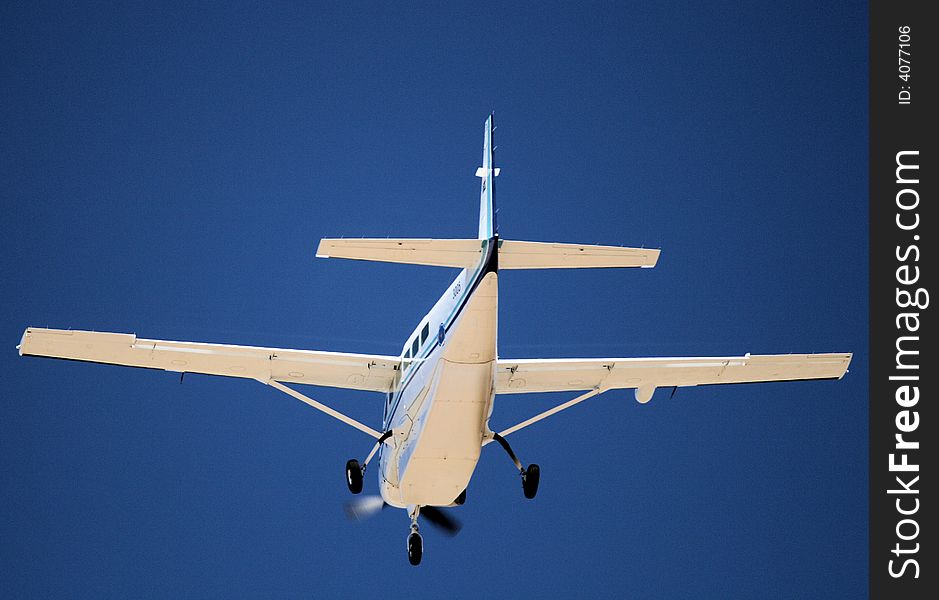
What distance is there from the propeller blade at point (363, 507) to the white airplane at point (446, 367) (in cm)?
3

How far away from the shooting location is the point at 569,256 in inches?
623

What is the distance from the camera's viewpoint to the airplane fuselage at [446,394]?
1577 centimetres

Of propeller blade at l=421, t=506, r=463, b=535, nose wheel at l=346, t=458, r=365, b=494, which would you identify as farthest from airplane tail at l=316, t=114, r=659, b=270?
propeller blade at l=421, t=506, r=463, b=535

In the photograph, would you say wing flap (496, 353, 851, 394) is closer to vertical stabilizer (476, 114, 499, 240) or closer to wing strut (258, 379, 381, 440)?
wing strut (258, 379, 381, 440)

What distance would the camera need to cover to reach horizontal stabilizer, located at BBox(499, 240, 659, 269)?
617 inches

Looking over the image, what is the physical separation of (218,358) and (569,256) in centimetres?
585

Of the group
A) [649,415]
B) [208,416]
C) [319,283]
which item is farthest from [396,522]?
[319,283]

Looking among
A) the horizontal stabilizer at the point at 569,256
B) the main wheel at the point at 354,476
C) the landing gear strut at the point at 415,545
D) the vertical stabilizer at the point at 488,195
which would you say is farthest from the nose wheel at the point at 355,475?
the horizontal stabilizer at the point at 569,256

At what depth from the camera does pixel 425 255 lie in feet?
51.3

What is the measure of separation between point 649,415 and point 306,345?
74.3 ft

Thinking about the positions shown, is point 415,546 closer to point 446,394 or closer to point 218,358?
point 446,394

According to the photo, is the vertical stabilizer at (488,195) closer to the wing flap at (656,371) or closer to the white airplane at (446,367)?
the white airplane at (446,367)

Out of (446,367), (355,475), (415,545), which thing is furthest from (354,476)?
(446,367)

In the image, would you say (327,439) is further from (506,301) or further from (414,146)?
(414,146)
